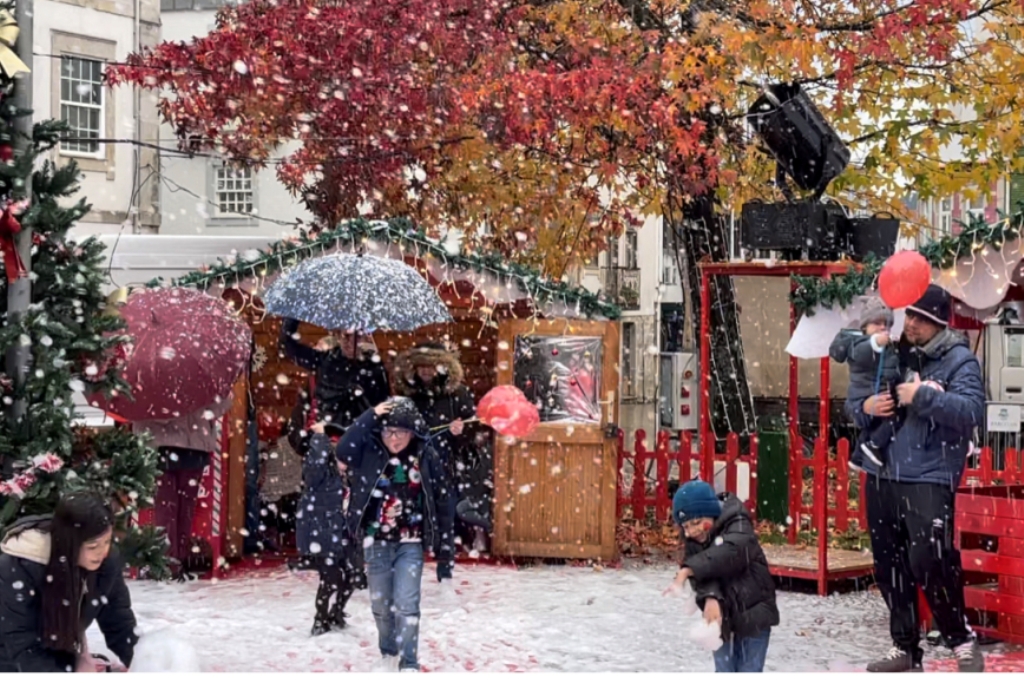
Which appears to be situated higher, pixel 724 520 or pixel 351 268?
pixel 351 268

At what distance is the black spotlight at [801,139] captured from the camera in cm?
1308

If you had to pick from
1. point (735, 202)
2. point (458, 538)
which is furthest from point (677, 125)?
point (458, 538)

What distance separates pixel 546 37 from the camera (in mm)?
18344

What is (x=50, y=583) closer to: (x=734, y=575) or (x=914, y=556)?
(x=734, y=575)

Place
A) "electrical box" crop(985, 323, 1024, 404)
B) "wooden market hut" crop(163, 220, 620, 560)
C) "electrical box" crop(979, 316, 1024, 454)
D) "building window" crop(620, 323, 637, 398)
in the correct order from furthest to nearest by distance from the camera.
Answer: "building window" crop(620, 323, 637, 398) < "electrical box" crop(985, 323, 1024, 404) < "electrical box" crop(979, 316, 1024, 454) < "wooden market hut" crop(163, 220, 620, 560)

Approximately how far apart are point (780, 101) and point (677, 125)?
399 cm

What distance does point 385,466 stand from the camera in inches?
333

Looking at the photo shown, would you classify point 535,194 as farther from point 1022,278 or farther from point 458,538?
point 1022,278

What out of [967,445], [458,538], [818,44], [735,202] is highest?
[818,44]

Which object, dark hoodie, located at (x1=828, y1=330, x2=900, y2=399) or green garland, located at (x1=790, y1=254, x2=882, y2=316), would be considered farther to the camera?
green garland, located at (x1=790, y1=254, x2=882, y2=316)

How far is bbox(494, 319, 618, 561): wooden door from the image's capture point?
13.0 metres

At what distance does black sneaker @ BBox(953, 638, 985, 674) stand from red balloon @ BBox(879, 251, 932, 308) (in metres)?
1.90

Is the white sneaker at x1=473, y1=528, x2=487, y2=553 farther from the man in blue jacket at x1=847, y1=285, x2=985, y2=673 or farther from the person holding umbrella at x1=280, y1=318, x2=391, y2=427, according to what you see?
the man in blue jacket at x1=847, y1=285, x2=985, y2=673

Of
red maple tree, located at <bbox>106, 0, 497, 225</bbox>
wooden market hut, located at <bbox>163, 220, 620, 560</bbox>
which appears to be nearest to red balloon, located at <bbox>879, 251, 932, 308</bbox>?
wooden market hut, located at <bbox>163, 220, 620, 560</bbox>
